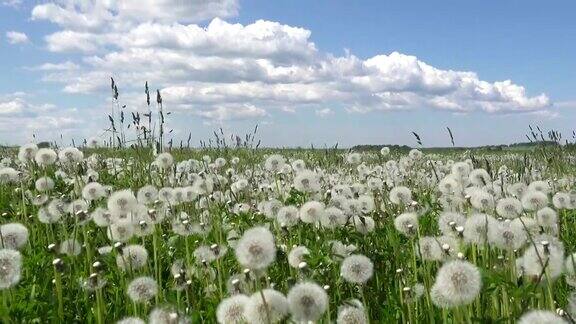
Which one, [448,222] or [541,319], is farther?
[448,222]

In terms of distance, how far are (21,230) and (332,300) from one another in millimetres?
1939

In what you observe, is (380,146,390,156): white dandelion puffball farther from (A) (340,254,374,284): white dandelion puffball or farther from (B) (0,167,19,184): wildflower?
(A) (340,254,374,284): white dandelion puffball

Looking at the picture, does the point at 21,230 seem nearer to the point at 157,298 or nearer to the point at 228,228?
the point at 157,298

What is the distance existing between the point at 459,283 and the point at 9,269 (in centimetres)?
209

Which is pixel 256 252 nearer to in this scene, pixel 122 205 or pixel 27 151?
pixel 122 205

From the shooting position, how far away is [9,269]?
3.30 meters

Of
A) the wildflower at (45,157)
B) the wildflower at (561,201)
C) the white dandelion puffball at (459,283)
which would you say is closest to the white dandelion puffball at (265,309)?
the white dandelion puffball at (459,283)

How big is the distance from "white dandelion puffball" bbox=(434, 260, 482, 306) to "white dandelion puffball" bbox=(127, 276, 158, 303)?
1.45 m

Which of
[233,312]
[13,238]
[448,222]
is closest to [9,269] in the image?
[13,238]

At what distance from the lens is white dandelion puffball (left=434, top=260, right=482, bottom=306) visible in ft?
9.11

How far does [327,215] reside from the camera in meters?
4.98

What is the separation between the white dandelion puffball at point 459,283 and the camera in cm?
278

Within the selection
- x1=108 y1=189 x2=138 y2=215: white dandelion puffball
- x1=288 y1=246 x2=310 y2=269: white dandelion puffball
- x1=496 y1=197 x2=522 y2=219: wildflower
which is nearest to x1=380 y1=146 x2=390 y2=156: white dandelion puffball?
x1=496 y1=197 x2=522 y2=219: wildflower

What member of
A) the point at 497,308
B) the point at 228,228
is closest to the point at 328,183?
the point at 228,228
